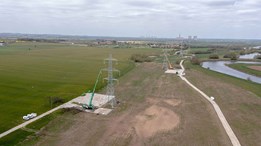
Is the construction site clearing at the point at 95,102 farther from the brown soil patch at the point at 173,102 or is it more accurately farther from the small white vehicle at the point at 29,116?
the brown soil patch at the point at 173,102

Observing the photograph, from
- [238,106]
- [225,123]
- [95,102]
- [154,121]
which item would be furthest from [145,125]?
[238,106]

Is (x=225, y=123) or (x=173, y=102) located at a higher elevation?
(x=173, y=102)

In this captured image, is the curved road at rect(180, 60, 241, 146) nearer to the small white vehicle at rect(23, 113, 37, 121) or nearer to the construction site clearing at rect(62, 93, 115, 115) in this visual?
the construction site clearing at rect(62, 93, 115, 115)

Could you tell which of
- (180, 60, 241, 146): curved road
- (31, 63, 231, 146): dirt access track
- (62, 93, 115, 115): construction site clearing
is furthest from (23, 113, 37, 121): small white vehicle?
(180, 60, 241, 146): curved road

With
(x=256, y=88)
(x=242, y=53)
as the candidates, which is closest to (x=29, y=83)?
(x=256, y=88)

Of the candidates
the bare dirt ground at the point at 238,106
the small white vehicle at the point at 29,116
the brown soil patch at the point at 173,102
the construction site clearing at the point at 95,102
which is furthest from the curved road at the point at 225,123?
the small white vehicle at the point at 29,116

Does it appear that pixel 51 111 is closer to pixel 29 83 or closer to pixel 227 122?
pixel 29 83

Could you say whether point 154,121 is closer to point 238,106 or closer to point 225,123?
point 225,123
